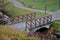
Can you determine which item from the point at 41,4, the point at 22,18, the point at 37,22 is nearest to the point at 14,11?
the point at 22,18

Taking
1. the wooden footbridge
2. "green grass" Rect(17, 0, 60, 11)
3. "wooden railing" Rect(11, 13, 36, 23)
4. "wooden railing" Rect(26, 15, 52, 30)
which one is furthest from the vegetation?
"green grass" Rect(17, 0, 60, 11)

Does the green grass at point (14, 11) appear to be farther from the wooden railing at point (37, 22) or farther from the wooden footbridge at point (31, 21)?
the wooden railing at point (37, 22)

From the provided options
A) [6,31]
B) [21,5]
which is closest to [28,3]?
[21,5]

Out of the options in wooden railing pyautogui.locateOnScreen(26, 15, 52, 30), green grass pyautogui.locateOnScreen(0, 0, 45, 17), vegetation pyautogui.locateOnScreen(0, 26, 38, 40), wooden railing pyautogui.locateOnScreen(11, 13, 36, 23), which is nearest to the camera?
vegetation pyautogui.locateOnScreen(0, 26, 38, 40)

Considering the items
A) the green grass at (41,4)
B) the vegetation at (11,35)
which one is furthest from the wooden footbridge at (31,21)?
the vegetation at (11,35)

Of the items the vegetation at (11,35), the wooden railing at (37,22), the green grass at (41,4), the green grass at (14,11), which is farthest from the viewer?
the green grass at (41,4)

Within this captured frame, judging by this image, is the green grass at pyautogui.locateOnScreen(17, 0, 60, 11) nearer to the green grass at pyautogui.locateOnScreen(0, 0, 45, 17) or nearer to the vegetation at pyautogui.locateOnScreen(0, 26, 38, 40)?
the green grass at pyautogui.locateOnScreen(0, 0, 45, 17)

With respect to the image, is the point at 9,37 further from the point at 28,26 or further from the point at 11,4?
the point at 11,4

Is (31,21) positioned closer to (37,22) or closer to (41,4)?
(37,22)

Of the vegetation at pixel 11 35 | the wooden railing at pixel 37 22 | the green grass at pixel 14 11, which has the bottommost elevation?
the wooden railing at pixel 37 22

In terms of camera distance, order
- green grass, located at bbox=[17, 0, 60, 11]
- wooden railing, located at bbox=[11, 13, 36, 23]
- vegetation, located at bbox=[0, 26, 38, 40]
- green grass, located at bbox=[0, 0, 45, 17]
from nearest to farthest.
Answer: vegetation, located at bbox=[0, 26, 38, 40] → wooden railing, located at bbox=[11, 13, 36, 23] → green grass, located at bbox=[0, 0, 45, 17] → green grass, located at bbox=[17, 0, 60, 11]

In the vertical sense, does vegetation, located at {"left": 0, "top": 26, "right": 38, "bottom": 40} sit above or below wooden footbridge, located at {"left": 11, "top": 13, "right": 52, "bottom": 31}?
above
